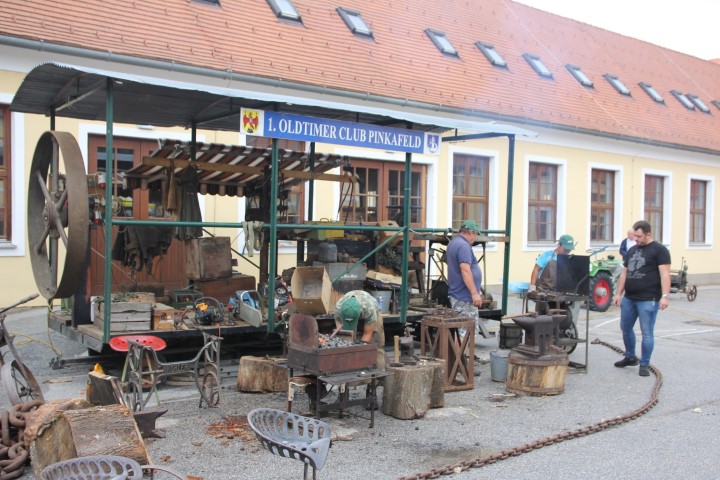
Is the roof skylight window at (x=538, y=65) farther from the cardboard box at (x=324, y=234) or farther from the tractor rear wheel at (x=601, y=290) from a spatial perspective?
the cardboard box at (x=324, y=234)

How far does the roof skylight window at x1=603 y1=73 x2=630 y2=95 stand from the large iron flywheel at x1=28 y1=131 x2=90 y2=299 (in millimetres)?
17400

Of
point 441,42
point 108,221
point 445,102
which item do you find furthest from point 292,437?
point 441,42

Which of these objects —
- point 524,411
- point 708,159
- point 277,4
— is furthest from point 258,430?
point 708,159

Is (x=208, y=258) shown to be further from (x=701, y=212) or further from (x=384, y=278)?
(x=701, y=212)

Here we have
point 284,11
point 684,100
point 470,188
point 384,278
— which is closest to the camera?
point 384,278

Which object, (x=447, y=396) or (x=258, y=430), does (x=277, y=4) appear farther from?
(x=258, y=430)

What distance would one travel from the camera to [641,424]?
20.2ft

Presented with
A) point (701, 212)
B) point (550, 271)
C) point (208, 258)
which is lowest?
point (550, 271)

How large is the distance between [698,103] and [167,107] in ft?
65.3

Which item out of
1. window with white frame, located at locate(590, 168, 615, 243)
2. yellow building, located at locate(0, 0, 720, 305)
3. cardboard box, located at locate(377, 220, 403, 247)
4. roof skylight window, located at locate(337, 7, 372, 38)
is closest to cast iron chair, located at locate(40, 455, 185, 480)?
yellow building, located at locate(0, 0, 720, 305)

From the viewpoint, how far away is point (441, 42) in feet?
57.2

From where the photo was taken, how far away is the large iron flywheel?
626cm

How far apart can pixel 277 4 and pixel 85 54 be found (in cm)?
509

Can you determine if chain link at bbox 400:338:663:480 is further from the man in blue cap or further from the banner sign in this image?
the banner sign
